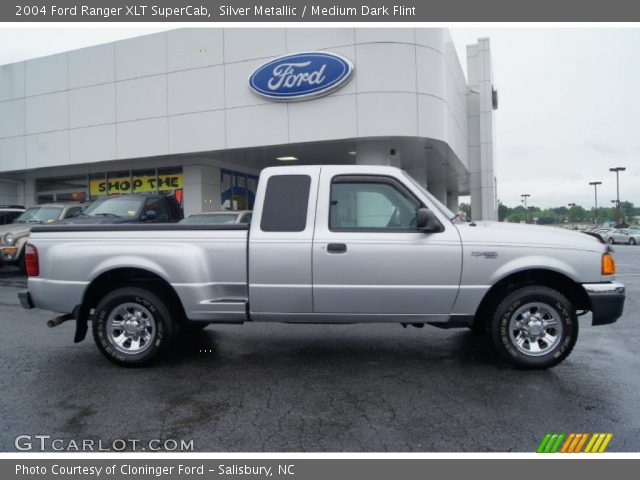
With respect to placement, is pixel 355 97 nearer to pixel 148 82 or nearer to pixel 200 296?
pixel 148 82

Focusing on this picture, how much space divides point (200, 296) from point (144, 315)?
665mm

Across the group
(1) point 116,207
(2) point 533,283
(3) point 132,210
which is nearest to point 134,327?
(2) point 533,283

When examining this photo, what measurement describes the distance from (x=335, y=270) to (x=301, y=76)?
12.2 m

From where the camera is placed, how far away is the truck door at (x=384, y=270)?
486 cm

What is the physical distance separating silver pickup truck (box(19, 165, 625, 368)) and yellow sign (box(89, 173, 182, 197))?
49.0ft

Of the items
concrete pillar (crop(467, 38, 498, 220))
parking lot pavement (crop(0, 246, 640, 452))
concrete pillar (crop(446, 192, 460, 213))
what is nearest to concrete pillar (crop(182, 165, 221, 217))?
parking lot pavement (crop(0, 246, 640, 452))

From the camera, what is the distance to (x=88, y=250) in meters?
5.20

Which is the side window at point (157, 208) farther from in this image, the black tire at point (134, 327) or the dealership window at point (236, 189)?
the dealership window at point (236, 189)

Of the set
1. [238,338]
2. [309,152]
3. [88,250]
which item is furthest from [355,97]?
[88,250]

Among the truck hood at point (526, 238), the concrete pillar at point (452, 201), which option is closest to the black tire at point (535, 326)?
the truck hood at point (526, 238)

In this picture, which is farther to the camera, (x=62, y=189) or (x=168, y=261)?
(x=62, y=189)

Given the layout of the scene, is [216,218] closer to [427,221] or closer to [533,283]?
[427,221]

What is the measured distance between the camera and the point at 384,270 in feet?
15.9

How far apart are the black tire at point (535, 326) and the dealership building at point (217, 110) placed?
10.9m
